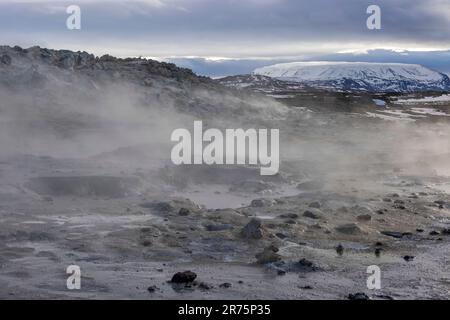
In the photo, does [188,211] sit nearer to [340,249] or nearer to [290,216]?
[290,216]

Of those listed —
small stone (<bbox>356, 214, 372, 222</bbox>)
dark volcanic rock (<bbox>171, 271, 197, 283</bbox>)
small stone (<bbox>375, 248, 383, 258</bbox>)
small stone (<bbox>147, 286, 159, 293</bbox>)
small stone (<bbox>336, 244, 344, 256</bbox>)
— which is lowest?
small stone (<bbox>375, 248, 383, 258</bbox>)

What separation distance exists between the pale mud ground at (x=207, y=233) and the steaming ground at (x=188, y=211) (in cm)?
4

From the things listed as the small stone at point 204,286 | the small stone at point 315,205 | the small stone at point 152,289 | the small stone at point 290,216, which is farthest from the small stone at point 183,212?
the small stone at point 152,289

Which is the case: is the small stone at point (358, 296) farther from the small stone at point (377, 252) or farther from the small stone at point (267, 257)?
the small stone at point (377, 252)

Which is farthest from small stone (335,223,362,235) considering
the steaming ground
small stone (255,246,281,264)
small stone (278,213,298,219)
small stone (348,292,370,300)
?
small stone (348,292,370,300)

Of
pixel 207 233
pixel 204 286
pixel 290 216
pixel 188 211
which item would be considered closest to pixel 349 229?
pixel 290 216

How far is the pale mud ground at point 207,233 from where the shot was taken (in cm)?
929

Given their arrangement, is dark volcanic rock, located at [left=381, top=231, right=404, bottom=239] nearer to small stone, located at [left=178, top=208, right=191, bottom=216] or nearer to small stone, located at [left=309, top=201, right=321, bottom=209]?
small stone, located at [left=309, top=201, right=321, bottom=209]

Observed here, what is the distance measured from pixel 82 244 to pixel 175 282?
2827mm

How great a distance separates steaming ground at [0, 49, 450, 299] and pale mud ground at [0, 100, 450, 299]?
45 mm

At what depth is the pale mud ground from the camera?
9.29 meters

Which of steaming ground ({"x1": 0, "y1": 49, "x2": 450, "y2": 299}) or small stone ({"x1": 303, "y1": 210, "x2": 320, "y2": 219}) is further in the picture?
small stone ({"x1": 303, "y1": 210, "x2": 320, "y2": 219})

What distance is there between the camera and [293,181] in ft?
68.7
